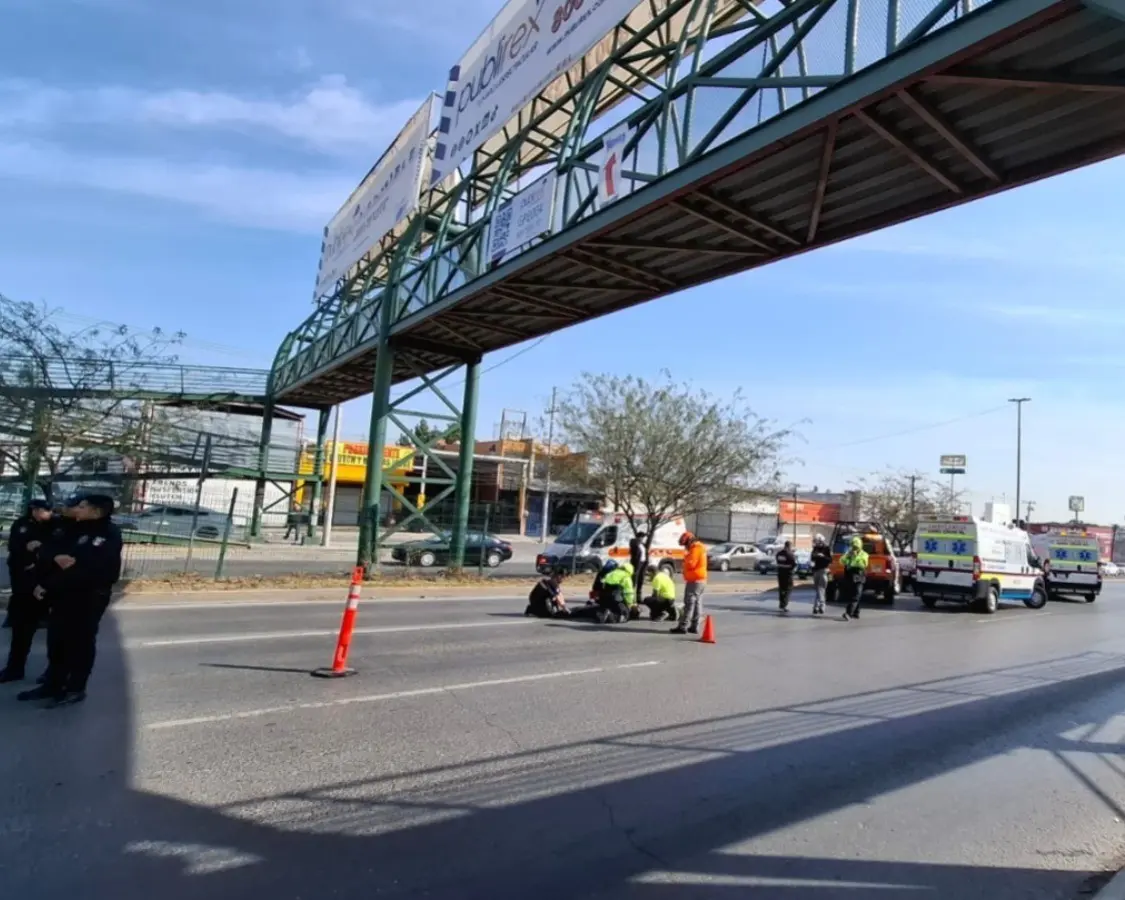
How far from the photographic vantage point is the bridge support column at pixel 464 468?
20.8 metres

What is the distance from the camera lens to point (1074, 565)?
28.2 meters

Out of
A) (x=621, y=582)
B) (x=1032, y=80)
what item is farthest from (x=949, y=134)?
(x=621, y=582)

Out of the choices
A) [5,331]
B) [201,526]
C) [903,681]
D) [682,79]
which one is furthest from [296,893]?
[201,526]

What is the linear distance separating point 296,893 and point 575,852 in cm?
142

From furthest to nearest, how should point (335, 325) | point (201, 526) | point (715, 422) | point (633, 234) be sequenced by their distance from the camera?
point (335, 325)
point (715, 422)
point (201, 526)
point (633, 234)

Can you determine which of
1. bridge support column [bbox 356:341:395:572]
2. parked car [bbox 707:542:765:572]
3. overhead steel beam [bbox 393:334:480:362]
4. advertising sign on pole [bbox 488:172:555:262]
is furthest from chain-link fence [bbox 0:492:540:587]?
parked car [bbox 707:542:765:572]

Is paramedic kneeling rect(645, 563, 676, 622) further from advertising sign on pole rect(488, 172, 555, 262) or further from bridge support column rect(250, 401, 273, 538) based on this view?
bridge support column rect(250, 401, 273, 538)

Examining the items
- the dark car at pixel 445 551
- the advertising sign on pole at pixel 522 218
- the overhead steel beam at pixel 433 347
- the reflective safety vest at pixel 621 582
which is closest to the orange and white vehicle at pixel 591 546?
the dark car at pixel 445 551

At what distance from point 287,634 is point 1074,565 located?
2770 centimetres

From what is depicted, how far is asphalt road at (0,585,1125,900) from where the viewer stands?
13.1 feet

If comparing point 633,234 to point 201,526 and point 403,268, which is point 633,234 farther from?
point 201,526

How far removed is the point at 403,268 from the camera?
20.1m

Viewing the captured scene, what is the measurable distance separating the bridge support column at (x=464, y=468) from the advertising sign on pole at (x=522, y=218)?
242 inches

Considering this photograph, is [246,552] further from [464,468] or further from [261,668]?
[261,668]
